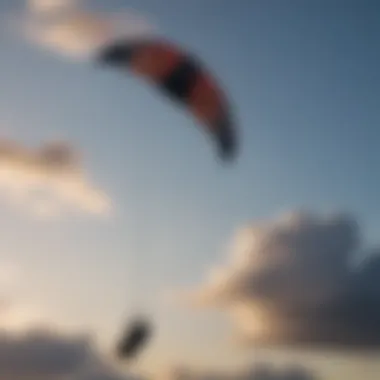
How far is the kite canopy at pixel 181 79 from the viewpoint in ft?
39.4

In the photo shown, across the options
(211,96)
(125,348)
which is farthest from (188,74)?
(125,348)

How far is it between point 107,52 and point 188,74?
190cm

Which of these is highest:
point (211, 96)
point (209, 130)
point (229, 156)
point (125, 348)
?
point (211, 96)

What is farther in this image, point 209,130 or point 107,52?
point 209,130

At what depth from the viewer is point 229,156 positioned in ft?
34.7

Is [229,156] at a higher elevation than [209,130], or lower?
lower

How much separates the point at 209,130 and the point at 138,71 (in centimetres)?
162

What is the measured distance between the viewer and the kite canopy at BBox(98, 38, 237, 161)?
12.0 m

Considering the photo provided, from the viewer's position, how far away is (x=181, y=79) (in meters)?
12.8

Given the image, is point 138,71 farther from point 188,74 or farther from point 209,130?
point 209,130

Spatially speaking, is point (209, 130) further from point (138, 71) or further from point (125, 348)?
point (125, 348)

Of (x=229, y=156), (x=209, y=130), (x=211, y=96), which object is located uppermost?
(x=211, y=96)

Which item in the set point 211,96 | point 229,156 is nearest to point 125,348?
point 229,156

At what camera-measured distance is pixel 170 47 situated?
1234 cm
